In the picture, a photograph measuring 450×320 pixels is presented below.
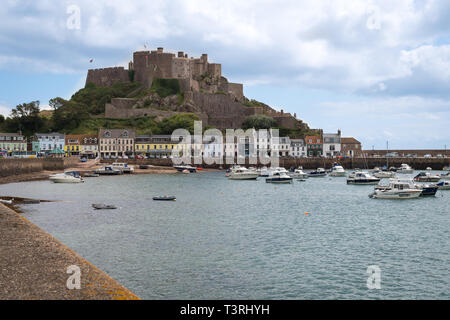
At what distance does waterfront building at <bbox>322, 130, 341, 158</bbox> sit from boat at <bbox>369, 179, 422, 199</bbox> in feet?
261

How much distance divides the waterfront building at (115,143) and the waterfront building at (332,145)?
2050 inches

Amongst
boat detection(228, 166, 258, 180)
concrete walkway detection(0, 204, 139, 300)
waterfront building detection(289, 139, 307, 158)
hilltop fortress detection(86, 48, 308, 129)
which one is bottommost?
concrete walkway detection(0, 204, 139, 300)

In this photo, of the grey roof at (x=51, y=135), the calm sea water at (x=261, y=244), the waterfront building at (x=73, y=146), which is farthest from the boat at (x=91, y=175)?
the grey roof at (x=51, y=135)

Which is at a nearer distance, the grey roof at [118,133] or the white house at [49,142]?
the grey roof at [118,133]

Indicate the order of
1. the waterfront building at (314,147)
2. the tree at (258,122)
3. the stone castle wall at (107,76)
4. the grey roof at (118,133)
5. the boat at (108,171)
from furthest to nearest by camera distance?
the stone castle wall at (107,76) → the tree at (258,122) → the waterfront building at (314,147) → the grey roof at (118,133) → the boat at (108,171)

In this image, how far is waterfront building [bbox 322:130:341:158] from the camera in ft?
432

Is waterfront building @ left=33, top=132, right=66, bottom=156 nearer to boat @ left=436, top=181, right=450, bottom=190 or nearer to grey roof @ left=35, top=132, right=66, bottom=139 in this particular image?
grey roof @ left=35, top=132, right=66, bottom=139

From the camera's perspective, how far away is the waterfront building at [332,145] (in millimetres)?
131750

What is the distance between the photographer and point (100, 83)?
156 m

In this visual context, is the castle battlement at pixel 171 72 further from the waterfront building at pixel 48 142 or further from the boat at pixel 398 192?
the boat at pixel 398 192

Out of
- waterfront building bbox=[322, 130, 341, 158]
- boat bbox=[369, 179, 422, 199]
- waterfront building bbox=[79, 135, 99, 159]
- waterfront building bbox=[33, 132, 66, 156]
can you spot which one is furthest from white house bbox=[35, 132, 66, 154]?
boat bbox=[369, 179, 422, 199]

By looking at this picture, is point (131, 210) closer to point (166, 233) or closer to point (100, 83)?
point (166, 233)

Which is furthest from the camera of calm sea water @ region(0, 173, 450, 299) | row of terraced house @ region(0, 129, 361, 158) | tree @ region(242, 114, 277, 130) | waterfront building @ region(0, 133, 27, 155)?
tree @ region(242, 114, 277, 130)
